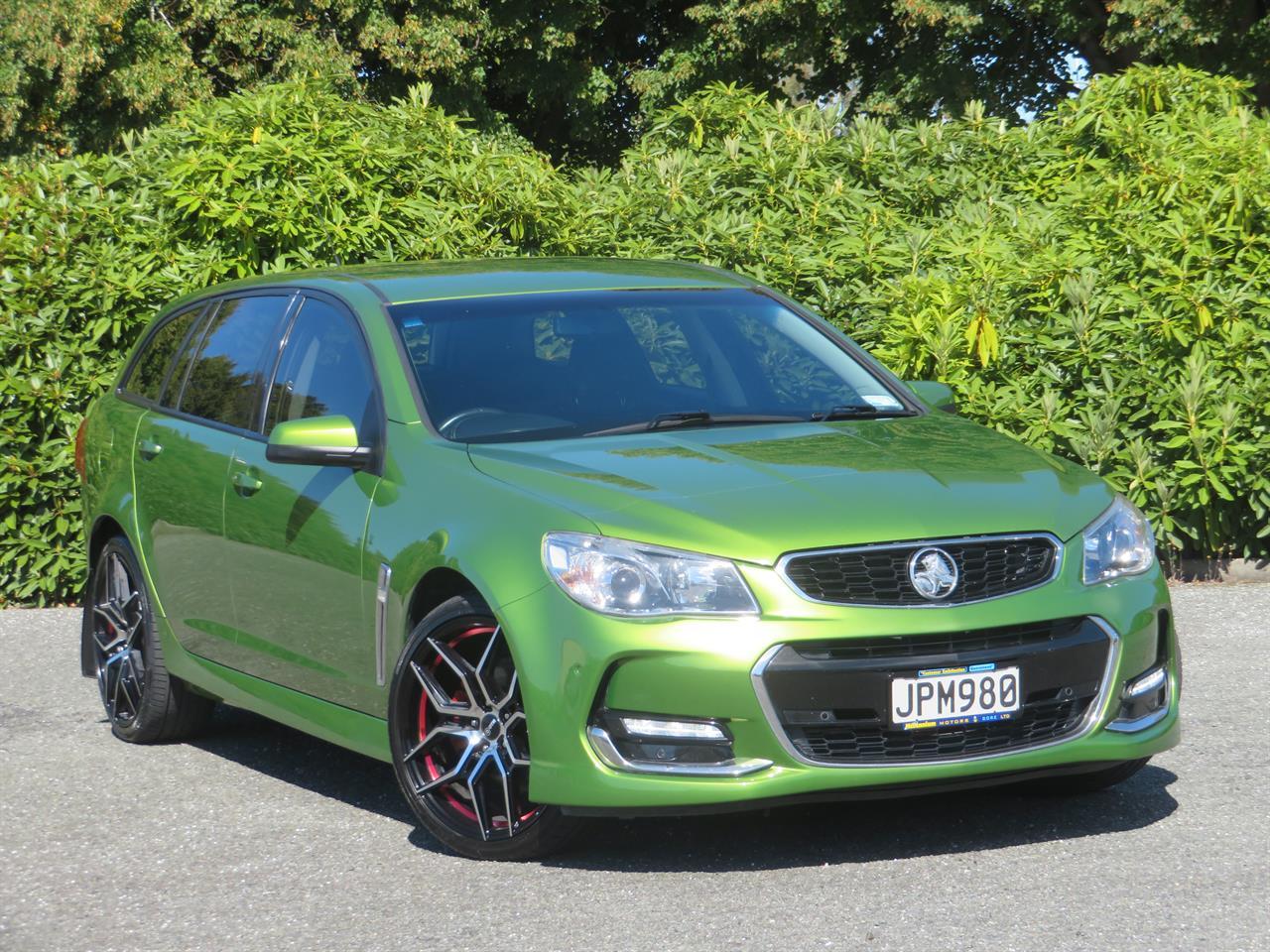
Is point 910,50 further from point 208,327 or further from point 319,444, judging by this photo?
point 319,444

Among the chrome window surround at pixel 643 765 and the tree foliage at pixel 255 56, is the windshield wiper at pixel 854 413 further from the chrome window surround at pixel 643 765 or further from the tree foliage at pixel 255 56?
the tree foliage at pixel 255 56

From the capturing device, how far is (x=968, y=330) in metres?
10.1

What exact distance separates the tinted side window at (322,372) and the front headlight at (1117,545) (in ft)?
6.85

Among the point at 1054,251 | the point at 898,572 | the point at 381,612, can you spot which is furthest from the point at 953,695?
the point at 1054,251

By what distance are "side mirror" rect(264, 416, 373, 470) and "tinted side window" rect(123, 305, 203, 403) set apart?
191 centimetres

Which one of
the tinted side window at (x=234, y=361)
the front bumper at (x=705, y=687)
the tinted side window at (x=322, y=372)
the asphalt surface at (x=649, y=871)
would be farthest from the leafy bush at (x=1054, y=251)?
the front bumper at (x=705, y=687)

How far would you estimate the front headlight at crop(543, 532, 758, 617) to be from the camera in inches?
186

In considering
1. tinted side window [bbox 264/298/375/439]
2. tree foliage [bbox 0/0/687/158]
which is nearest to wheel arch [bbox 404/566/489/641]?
tinted side window [bbox 264/298/375/439]

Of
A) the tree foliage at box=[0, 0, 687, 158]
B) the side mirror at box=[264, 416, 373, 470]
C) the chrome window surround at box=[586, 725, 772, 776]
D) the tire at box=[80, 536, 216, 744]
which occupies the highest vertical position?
the tree foliage at box=[0, 0, 687, 158]

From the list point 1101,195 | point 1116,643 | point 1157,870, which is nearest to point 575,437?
point 1116,643

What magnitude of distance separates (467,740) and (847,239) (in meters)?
6.63

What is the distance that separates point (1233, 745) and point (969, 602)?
2.08 metres

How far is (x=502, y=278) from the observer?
6.46 meters

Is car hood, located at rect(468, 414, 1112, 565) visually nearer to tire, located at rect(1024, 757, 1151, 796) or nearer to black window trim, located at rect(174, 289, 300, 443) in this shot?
tire, located at rect(1024, 757, 1151, 796)
